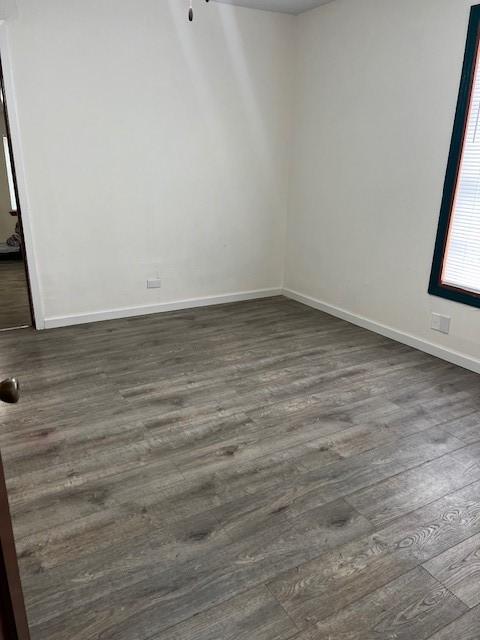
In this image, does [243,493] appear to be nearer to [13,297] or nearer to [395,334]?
[395,334]

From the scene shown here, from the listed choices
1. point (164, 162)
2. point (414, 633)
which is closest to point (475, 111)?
point (164, 162)

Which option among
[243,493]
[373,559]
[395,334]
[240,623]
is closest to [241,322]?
[395,334]

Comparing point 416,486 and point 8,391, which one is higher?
point 8,391

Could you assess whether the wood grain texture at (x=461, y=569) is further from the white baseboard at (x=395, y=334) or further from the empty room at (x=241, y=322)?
the white baseboard at (x=395, y=334)

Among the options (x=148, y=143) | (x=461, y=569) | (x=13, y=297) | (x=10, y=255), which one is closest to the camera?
(x=461, y=569)

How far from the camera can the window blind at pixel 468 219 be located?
317 centimetres

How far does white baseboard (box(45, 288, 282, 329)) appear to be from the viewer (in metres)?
4.16

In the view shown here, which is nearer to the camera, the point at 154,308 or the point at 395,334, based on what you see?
the point at 395,334

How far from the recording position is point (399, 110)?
144 inches

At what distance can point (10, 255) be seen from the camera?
6.59 meters

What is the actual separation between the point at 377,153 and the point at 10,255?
5.16 m

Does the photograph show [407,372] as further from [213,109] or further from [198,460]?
[213,109]

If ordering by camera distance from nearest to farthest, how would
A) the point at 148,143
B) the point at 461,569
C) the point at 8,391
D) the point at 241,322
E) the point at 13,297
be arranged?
the point at 8,391, the point at 461,569, the point at 148,143, the point at 241,322, the point at 13,297

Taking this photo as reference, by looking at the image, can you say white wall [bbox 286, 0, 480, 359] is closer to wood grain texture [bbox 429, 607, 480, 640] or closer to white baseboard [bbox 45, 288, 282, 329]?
white baseboard [bbox 45, 288, 282, 329]
